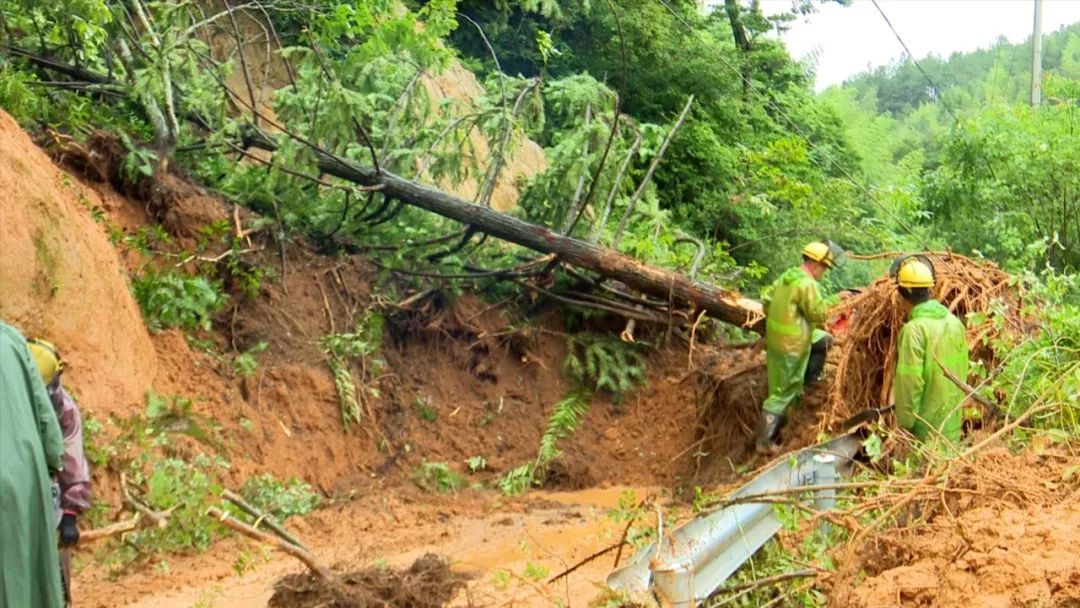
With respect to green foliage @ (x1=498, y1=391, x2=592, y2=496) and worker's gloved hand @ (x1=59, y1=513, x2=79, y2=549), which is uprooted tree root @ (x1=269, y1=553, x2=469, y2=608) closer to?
worker's gloved hand @ (x1=59, y1=513, x2=79, y2=549)

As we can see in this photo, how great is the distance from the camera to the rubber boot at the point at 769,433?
9492mm

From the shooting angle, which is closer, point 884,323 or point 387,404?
point 884,323

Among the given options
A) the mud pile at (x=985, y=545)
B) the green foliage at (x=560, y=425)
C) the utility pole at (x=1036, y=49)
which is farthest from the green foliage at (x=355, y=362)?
the utility pole at (x=1036, y=49)

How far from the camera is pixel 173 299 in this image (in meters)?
9.91

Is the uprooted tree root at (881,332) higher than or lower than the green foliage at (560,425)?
higher

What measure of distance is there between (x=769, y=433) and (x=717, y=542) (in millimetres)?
4996

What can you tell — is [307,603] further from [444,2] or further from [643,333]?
[444,2]

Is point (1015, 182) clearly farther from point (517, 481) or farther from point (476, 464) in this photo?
point (476, 464)

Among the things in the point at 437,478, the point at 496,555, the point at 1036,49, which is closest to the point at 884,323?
the point at 496,555

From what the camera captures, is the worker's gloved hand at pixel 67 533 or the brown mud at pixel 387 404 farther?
the brown mud at pixel 387 404

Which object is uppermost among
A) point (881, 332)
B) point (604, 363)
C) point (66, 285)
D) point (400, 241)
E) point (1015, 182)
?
point (1015, 182)

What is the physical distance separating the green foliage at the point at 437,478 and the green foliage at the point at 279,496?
125cm

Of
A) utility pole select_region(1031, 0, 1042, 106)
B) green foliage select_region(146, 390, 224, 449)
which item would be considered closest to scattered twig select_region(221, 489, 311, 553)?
green foliage select_region(146, 390, 224, 449)

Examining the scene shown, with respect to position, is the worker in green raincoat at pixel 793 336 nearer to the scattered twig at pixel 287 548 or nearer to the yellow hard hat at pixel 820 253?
the yellow hard hat at pixel 820 253
